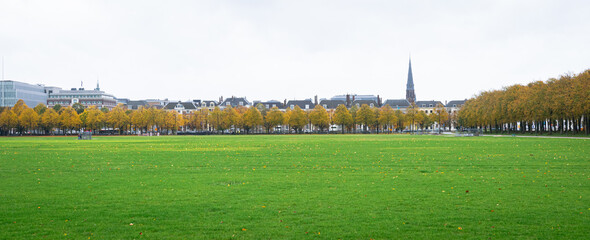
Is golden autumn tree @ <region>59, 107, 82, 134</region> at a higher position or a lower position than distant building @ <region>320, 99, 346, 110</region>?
lower

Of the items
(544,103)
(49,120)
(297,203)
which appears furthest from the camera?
(49,120)

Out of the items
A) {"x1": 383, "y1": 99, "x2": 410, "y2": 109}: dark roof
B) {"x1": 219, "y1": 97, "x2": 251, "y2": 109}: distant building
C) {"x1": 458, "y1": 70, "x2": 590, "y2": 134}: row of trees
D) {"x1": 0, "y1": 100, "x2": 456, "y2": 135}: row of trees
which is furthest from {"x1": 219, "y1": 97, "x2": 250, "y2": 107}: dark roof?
{"x1": 458, "y1": 70, "x2": 590, "y2": 134}: row of trees

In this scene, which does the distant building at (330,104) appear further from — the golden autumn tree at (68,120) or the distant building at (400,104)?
the golden autumn tree at (68,120)

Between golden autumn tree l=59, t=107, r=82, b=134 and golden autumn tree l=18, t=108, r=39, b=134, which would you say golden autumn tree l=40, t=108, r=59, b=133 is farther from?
golden autumn tree l=18, t=108, r=39, b=134

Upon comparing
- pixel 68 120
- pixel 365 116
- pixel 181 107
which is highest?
pixel 181 107

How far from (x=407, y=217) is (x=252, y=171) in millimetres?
10131

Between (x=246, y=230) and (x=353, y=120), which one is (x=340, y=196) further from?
(x=353, y=120)

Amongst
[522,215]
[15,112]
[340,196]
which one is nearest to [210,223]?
[340,196]

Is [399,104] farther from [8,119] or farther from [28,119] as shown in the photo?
[8,119]

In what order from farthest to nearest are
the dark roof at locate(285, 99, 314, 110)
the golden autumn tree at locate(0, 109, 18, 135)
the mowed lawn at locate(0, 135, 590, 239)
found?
1. the dark roof at locate(285, 99, 314, 110)
2. the golden autumn tree at locate(0, 109, 18, 135)
3. the mowed lawn at locate(0, 135, 590, 239)

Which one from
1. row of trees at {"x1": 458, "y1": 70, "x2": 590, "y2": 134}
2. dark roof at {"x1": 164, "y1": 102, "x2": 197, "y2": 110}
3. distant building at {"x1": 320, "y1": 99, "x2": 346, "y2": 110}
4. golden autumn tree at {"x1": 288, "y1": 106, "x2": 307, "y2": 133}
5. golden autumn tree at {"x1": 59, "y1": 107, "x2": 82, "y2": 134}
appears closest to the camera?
row of trees at {"x1": 458, "y1": 70, "x2": 590, "y2": 134}

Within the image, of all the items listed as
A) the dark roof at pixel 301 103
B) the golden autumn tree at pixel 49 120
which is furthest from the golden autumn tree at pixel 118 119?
the dark roof at pixel 301 103

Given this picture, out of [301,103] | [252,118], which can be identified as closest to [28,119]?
[252,118]

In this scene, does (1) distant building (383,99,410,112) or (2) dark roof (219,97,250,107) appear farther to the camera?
(1) distant building (383,99,410,112)
